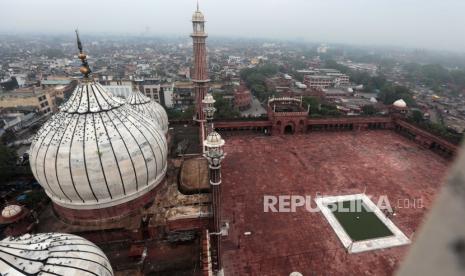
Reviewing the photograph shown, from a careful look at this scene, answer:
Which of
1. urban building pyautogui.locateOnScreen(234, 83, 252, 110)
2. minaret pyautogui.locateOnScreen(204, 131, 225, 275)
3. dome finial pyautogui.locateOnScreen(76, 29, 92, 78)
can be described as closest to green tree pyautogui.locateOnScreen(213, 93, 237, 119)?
urban building pyautogui.locateOnScreen(234, 83, 252, 110)

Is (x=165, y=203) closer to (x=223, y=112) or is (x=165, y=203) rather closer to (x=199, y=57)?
(x=199, y=57)

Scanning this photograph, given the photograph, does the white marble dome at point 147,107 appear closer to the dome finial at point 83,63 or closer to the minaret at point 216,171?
the dome finial at point 83,63

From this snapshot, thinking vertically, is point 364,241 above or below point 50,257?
below

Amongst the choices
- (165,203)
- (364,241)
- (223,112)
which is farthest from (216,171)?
(223,112)

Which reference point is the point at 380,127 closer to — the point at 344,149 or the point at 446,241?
the point at 344,149

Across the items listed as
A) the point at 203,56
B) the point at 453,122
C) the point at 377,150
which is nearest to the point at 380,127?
the point at 377,150
